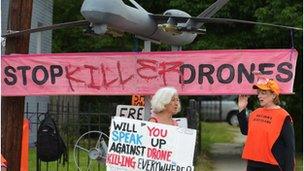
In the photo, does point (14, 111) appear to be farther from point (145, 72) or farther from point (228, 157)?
point (228, 157)

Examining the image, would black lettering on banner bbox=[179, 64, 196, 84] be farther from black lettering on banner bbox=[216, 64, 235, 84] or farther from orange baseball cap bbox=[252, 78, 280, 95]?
orange baseball cap bbox=[252, 78, 280, 95]

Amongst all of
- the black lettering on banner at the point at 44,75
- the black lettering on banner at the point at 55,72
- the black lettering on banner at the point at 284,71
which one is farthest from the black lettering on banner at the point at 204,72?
the black lettering on banner at the point at 44,75

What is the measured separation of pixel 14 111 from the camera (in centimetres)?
800

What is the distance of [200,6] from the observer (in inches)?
572

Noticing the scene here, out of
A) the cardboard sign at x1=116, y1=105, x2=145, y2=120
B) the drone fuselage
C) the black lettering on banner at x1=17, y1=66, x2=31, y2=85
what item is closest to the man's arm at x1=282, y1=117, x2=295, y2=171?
the drone fuselage

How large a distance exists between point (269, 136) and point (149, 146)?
126cm

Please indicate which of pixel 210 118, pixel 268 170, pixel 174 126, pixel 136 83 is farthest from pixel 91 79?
pixel 210 118

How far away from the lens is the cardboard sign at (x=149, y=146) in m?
5.97

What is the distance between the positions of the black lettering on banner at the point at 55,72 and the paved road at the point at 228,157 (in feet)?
22.3

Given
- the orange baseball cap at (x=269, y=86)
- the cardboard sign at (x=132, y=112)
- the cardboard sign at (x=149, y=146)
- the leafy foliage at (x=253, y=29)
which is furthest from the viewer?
the leafy foliage at (x=253, y=29)

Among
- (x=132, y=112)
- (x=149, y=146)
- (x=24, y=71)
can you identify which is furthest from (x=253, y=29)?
(x=149, y=146)

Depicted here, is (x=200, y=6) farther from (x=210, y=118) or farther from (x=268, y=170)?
(x=210, y=118)

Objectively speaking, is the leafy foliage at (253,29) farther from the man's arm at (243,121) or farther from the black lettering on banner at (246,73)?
the man's arm at (243,121)

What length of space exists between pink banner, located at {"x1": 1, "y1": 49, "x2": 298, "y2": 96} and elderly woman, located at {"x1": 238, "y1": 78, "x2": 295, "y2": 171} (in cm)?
63
